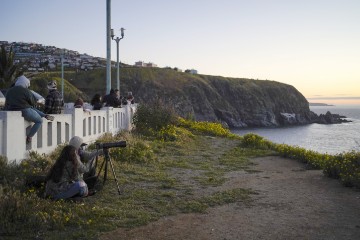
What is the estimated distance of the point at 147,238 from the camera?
5680mm

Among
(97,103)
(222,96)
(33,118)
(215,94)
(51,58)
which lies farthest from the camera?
(222,96)

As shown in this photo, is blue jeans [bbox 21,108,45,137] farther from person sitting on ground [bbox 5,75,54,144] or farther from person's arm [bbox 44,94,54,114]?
person's arm [bbox 44,94,54,114]

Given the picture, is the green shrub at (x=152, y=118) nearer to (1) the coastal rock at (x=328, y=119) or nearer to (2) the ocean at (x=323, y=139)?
(2) the ocean at (x=323, y=139)

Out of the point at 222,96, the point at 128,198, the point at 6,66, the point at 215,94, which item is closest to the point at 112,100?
the point at 128,198

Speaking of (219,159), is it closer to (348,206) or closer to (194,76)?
(348,206)

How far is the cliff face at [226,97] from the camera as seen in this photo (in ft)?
348

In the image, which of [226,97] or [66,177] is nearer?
[66,177]

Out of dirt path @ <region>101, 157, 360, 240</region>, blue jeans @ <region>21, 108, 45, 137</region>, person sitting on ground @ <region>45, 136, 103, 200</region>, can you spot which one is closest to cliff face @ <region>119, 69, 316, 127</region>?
dirt path @ <region>101, 157, 360, 240</region>

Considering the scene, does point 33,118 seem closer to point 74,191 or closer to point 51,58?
point 74,191

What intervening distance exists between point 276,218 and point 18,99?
16.4ft

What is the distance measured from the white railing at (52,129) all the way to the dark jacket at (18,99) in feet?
1.07

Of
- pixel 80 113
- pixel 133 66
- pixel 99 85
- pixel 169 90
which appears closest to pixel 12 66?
pixel 80 113

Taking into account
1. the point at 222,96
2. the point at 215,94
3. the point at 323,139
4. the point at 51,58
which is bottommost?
the point at 323,139

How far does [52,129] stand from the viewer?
9117 millimetres
